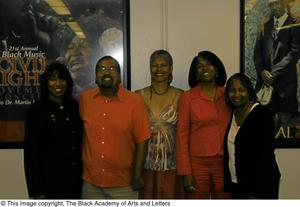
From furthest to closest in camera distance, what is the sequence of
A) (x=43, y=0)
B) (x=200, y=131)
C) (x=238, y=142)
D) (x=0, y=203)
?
(x=43, y=0) → (x=200, y=131) → (x=238, y=142) → (x=0, y=203)

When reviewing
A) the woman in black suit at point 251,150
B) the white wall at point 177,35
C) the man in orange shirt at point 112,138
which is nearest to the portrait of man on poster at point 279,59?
the white wall at point 177,35

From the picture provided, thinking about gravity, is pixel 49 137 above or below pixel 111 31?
below

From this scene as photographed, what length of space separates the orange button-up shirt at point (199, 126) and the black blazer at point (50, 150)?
667 millimetres

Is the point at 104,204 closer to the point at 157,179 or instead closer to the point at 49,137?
the point at 49,137

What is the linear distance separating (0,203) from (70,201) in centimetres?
19

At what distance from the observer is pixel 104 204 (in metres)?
1.12

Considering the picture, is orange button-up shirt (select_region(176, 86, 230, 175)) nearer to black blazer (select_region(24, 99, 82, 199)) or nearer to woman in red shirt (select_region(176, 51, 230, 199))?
woman in red shirt (select_region(176, 51, 230, 199))

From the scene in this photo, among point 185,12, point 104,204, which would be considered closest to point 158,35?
point 185,12

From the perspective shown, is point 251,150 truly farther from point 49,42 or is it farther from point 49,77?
point 49,42

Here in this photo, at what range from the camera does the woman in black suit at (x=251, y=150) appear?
2.21m

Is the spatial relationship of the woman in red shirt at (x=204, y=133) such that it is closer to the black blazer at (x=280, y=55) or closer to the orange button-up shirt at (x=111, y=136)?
the orange button-up shirt at (x=111, y=136)

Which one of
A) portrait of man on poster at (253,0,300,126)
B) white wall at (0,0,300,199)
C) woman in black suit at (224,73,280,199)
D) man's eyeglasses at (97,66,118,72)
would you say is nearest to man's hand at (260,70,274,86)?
portrait of man on poster at (253,0,300,126)

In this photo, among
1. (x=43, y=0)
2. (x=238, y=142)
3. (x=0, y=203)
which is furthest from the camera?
(x=43, y=0)

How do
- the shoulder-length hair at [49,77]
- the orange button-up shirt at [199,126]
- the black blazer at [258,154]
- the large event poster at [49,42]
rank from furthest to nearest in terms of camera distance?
the large event poster at [49,42]
the orange button-up shirt at [199,126]
the shoulder-length hair at [49,77]
the black blazer at [258,154]
